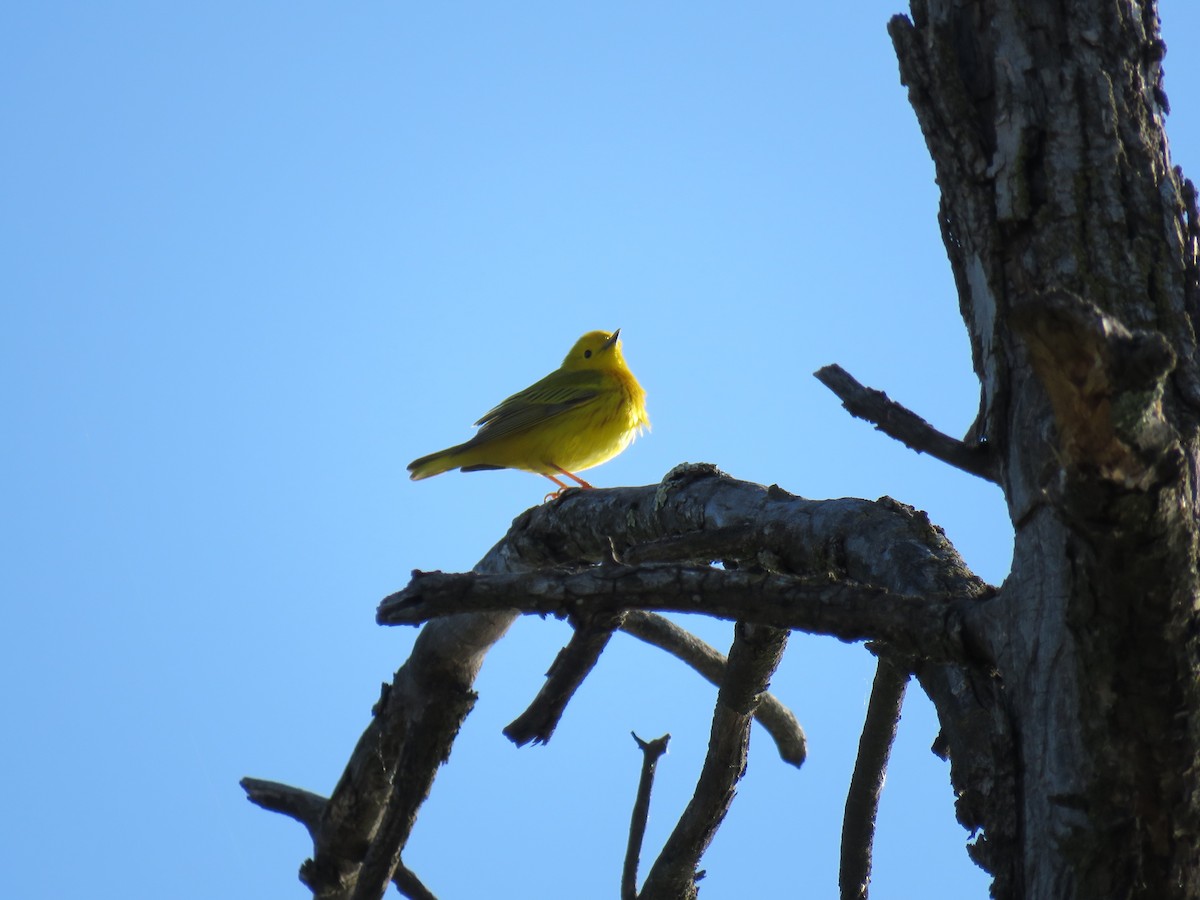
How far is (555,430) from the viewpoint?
8.38 metres

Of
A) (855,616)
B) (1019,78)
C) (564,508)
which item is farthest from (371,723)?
(1019,78)

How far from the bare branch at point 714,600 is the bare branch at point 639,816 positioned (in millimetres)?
1772

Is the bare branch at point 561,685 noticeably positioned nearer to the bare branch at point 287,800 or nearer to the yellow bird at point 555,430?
the bare branch at point 287,800

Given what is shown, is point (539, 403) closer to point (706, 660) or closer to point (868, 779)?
point (706, 660)

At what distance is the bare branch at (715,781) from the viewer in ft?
12.9

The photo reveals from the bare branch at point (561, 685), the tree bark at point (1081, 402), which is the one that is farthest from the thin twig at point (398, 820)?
the tree bark at point (1081, 402)

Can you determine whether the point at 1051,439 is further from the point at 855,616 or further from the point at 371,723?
the point at 371,723

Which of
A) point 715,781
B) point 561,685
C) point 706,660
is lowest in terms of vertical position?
point 561,685

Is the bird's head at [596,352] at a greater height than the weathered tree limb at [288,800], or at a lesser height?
greater

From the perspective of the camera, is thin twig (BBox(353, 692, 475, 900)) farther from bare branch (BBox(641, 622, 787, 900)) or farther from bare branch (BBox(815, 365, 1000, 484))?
bare branch (BBox(815, 365, 1000, 484))

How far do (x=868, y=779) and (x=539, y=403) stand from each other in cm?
508

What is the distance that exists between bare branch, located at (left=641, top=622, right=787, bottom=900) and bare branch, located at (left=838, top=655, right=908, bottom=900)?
35 cm

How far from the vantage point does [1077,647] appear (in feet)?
5.90

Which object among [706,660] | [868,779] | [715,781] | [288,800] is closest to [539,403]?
[706,660]
